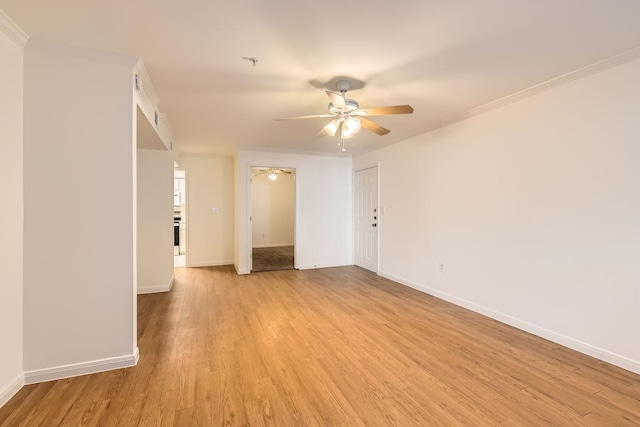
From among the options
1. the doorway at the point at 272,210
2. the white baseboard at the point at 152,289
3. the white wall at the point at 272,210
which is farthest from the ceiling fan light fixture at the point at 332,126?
the white wall at the point at 272,210

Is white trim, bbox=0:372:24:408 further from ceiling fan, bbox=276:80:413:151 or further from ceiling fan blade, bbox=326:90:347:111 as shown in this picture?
ceiling fan blade, bbox=326:90:347:111

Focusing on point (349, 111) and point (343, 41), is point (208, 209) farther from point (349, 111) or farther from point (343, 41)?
point (343, 41)

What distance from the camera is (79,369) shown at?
2072mm

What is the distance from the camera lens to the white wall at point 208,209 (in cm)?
586

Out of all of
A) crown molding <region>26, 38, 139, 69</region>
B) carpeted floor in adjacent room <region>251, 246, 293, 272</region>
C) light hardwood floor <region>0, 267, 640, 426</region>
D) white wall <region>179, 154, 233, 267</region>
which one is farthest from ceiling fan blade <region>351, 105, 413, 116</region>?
white wall <region>179, 154, 233, 267</region>

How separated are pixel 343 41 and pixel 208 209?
4891mm

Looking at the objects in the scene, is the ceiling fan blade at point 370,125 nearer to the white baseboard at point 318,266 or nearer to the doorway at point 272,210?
the white baseboard at point 318,266

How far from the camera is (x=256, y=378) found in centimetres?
204

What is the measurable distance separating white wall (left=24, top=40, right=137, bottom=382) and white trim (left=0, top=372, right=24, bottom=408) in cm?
5

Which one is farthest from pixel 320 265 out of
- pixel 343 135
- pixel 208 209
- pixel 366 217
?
pixel 343 135

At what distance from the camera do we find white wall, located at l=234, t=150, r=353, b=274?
17.2ft

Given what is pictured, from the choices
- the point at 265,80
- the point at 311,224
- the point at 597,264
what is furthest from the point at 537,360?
the point at 311,224

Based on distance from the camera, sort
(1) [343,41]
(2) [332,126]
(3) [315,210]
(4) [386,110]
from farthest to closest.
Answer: (3) [315,210] < (2) [332,126] < (4) [386,110] < (1) [343,41]

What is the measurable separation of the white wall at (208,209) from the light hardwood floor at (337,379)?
8.79 feet
